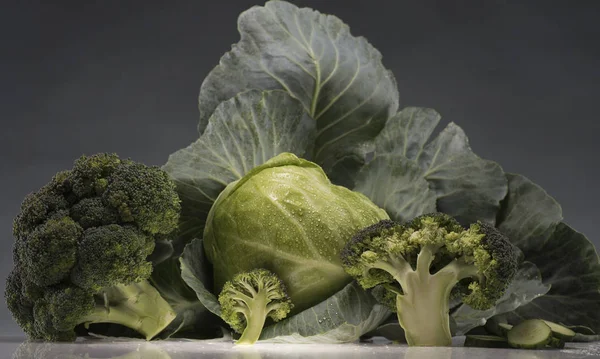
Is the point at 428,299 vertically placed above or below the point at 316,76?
below

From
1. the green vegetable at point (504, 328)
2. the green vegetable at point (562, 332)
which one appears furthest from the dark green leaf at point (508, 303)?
the green vegetable at point (562, 332)

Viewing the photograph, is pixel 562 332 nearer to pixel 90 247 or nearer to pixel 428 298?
pixel 428 298

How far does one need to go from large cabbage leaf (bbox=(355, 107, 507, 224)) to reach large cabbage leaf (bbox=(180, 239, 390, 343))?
31.4 inches

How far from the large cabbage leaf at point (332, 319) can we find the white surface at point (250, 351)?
62 mm

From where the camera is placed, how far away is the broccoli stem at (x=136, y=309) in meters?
4.95

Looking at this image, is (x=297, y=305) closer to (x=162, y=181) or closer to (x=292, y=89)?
(x=162, y=181)

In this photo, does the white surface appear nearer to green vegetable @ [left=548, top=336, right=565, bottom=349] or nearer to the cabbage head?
green vegetable @ [left=548, top=336, right=565, bottom=349]

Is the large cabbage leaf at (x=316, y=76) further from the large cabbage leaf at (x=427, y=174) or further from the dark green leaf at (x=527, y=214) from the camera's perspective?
the dark green leaf at (x=527, y=214)

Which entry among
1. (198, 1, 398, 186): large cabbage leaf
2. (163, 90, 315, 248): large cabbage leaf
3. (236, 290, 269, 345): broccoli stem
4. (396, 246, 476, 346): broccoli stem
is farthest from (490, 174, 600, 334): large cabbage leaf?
(236, 290, 269, 345): broccoli stem

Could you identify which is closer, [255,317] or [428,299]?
[428,299]

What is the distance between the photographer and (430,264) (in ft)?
15.2

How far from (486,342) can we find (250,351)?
56.5 inches

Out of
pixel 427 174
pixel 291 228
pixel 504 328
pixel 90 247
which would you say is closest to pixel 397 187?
pixel 427 174

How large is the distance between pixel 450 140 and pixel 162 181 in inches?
83.8
